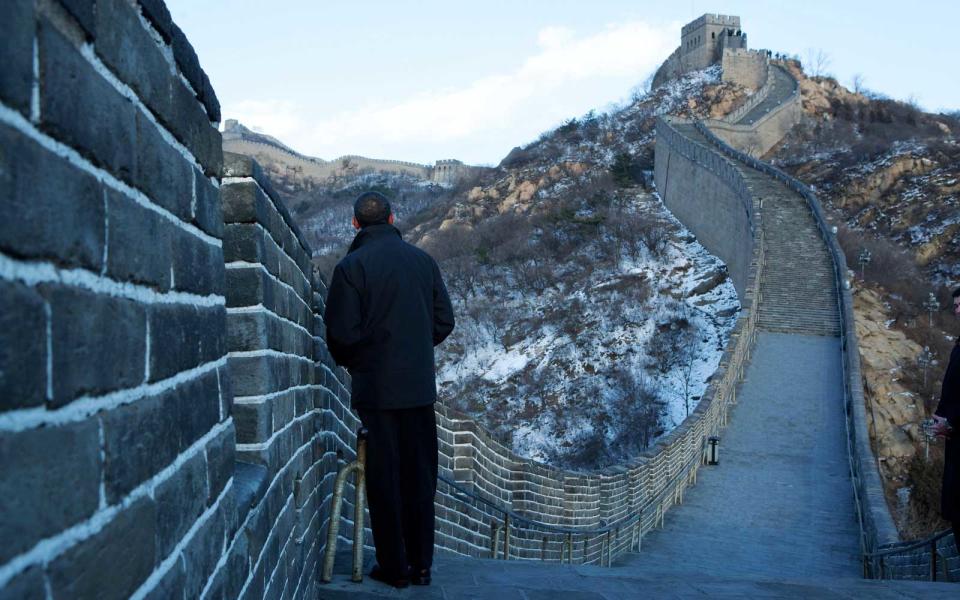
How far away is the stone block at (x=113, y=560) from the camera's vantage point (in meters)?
0.93

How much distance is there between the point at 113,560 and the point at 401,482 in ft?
9.67

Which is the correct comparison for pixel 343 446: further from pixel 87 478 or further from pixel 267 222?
pixel 87 478

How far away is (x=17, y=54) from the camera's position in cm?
85

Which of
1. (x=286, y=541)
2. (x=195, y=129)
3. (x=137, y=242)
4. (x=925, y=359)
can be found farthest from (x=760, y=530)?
(x=137, y=242)

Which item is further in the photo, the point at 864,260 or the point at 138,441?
the point at 864,260

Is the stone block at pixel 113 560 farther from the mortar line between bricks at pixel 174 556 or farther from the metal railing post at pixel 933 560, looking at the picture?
the metal railing post at pixel 933 560

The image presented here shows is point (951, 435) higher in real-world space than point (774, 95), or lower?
lower

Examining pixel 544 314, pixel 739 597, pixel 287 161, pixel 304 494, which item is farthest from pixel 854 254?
pixel 287 161

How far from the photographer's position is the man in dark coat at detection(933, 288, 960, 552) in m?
4.66

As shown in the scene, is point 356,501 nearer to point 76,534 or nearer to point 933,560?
point 76,534

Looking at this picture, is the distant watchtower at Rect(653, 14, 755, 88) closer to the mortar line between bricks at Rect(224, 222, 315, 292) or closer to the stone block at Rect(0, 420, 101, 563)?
the mortar line between bricks at Rect(224, 222, 315, 292)

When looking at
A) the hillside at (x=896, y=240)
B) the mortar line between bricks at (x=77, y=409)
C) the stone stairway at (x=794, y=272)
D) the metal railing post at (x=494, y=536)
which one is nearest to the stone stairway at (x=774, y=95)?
the hillside at (x=896, y=240)

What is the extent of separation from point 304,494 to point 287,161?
87570 millimetres

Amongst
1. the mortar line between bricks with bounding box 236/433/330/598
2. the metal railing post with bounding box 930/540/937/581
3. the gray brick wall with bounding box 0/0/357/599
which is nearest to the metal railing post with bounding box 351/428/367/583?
the mortar line between bricks with bounding box 236/433/330/598
